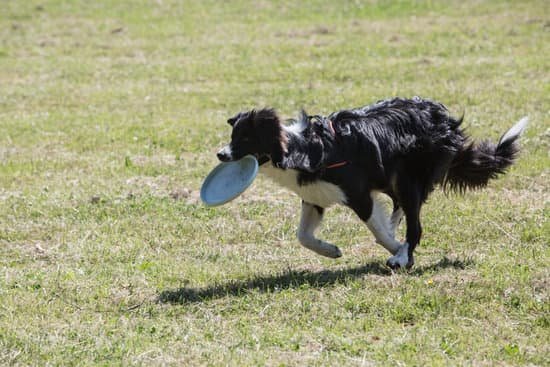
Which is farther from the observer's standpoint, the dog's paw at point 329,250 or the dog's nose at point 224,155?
the dog's paw at point 329,250

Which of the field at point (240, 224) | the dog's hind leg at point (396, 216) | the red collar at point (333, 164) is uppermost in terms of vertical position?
the red collar at point (333, 164)

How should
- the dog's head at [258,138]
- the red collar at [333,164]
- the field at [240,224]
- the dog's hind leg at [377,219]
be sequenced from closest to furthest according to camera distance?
the field at [240,224] < the dog's head at [258,138] < the red collar at [333,164] < the dog's hind leg at [377,219]

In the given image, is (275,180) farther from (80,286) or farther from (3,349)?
(3,349)

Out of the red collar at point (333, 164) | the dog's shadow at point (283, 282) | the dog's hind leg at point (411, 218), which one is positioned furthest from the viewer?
the dog's hind leg at point (411, 218)

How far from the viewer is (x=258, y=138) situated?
7.07 meters

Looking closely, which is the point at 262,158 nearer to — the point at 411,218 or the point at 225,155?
the point at 225,155

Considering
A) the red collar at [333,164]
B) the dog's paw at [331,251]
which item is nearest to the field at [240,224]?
the dog's paw at [331,251]

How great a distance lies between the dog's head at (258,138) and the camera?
7.05 m

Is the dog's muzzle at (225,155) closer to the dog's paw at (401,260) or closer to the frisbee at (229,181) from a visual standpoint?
the frisbee at (229,181)

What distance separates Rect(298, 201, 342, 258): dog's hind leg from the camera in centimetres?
758

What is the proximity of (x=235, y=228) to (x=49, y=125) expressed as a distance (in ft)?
18.3

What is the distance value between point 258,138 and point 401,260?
1.52 m

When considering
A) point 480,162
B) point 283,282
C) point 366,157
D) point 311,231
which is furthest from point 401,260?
point 480,162

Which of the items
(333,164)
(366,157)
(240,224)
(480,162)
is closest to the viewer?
(333,164)
